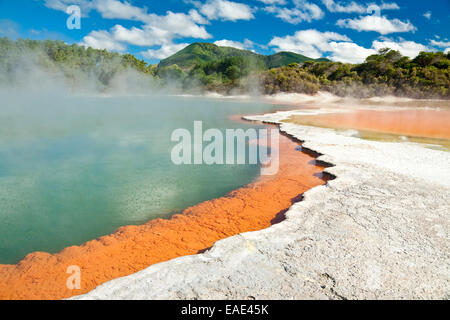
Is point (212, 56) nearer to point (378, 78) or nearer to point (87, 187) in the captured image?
point (378, 78)

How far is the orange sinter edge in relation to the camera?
109 inches

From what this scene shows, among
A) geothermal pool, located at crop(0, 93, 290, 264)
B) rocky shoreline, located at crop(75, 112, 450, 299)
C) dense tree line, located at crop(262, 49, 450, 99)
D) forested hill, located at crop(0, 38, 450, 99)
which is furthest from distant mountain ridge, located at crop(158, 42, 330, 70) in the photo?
rocky shoreline, located at crop(75, 112, 450, 299)

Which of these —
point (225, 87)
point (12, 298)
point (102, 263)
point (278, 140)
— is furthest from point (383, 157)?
point (225, 87)

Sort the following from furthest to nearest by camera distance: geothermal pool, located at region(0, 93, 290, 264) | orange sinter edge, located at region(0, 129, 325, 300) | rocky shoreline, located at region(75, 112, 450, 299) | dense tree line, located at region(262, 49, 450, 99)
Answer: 1. dense tree line, located at region(262, 49, 450, 99)
2. geothermal pool, located at region(0, 93, 290, 264)
3. orange sinter edge, located at region(0, 129, 325, 300)
4. rocky shoreline, located at region(75, 112, 450, 299)

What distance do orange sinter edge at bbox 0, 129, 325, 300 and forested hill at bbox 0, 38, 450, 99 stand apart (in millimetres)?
32156

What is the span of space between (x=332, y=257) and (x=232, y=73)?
48609mm

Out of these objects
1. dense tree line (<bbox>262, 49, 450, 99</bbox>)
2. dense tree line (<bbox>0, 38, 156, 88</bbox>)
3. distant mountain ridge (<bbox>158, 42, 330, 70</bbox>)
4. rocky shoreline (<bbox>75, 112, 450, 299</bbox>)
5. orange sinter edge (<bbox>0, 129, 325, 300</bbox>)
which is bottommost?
orange sinter edge (<bbox>0, 129, 325, 300</bbox>)

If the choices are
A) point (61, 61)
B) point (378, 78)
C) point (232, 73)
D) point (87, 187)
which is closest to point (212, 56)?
point (232, 73)

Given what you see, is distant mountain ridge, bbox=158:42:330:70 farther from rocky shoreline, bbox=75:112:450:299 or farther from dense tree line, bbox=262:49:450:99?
rocky shoreline, bbox=75:112:450:299

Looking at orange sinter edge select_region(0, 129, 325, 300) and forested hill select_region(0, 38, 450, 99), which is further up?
forested hill select_region(0, 38, 450, 99)

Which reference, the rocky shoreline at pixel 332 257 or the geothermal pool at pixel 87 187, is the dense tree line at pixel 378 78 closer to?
the geothermal pool at pixel 87 187

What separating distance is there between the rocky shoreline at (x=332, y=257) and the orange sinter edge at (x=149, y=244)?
0.51 m

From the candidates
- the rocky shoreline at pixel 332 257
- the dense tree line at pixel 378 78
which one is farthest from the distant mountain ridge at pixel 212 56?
the rocky shoreline at pixel 332 257

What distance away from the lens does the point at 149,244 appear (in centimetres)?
344
